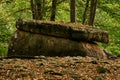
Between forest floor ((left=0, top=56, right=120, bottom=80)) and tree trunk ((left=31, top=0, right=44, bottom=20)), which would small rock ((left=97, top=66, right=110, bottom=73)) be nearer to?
forest floor ((left=0, top=56, right=120, bottom=80))

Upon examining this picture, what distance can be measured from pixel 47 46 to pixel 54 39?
0.38 meters

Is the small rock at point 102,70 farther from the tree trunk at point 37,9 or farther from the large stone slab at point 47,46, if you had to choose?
the tree trunk at point 37,9

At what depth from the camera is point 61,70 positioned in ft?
27.2

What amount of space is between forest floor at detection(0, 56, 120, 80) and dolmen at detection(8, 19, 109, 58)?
2.46 meters

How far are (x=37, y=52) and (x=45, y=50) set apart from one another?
33 cm

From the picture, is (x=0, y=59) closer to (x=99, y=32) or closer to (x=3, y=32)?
(x=99, y=32)

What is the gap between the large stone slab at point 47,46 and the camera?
1207 centimetres

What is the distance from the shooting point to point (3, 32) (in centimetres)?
1823

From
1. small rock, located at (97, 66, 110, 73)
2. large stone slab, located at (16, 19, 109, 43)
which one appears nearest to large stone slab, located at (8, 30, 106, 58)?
large stone slab, located at (16, 19, 109, 43)

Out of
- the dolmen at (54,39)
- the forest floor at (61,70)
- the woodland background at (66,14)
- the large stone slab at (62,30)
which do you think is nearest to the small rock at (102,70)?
the forest floor at (61,70)

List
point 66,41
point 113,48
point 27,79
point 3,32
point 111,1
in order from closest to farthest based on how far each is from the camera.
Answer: point 27,79
point 66,41
point 3,32
point 111,1
point 113,48

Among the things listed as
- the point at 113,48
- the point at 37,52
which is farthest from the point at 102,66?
the point at 113,48

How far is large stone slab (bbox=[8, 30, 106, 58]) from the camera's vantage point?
1207cm

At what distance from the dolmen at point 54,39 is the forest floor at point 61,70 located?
2457 millimetres
